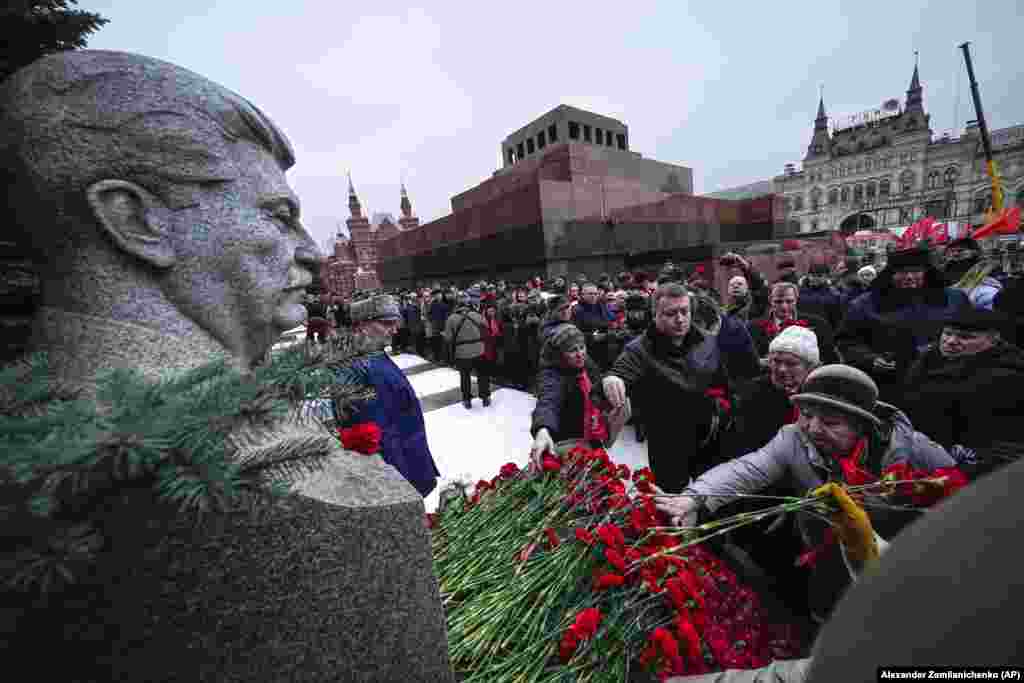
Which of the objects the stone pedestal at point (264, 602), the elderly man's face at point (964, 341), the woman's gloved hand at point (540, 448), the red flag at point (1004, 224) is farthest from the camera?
the red flag at point (1004, 224)

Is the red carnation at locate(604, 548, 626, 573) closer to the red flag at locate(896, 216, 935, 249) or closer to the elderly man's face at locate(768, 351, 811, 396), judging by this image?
the elderly man's face at locate(768, 351, 811, 396)

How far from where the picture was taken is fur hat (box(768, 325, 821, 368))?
2291mm

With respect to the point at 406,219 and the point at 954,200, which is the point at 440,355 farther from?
the point at 954,200

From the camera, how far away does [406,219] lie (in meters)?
55.1

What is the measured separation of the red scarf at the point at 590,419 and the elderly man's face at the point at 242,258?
1.94 metres

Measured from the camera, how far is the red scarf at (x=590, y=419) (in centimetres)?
265

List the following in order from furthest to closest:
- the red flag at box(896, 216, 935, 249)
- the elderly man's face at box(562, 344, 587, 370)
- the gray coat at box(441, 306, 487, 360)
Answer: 1. the red flag at box(896, 216, 935, 249)
2. the gray coat at box(441, 306, 487, 360)
3. the elderly man's face at box(562, 344, 587, 370)

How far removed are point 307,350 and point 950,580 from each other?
831 mm

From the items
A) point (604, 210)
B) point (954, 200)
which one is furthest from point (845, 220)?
point (604, 210)

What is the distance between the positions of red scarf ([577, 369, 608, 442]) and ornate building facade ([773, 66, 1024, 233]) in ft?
156

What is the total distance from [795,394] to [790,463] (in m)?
0.41

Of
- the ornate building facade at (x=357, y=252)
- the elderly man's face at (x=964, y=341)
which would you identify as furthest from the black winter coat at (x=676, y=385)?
the ornate building facade at (x=357, y=252)

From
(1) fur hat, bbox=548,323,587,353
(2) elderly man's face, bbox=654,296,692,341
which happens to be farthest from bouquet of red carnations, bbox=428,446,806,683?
(2) elderly man's face, bbox=654,296,692,341

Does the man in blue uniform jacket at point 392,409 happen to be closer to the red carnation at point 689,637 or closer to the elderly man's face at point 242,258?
the elderly man's face at point 242,258
